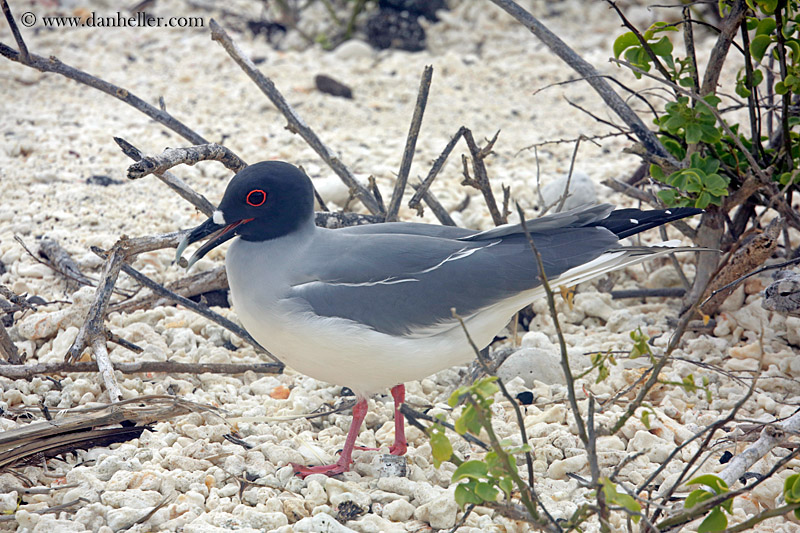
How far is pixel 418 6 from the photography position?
8.35m

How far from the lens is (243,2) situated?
9016 mm

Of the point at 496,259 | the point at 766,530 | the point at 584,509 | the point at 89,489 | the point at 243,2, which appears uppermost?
the point at 243,2

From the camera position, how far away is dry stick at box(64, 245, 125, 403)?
326cm

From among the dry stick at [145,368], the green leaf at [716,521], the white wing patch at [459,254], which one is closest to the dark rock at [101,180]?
the dry stick at [145,368]

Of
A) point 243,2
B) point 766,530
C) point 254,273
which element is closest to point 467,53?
point 243,2

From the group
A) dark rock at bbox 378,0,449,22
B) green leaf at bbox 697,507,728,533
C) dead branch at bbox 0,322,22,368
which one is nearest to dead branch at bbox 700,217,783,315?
green leaf at bbox 697,507,728,533

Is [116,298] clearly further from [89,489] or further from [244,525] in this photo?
[244,525]

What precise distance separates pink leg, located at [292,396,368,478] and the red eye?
916 mm

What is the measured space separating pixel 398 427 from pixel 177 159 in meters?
1.45

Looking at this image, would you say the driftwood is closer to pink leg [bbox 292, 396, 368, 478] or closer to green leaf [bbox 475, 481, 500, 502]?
pink leg [bbox 292, 396, 368, 478]

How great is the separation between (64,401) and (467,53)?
581 centimetres

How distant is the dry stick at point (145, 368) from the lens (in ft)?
11.0

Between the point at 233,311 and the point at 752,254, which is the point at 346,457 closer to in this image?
the point at 233,311

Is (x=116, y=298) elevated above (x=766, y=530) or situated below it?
above
